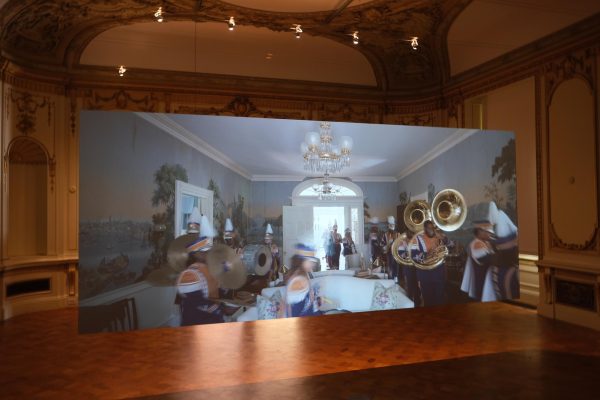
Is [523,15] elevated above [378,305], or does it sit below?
above

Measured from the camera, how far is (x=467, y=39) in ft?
23.7

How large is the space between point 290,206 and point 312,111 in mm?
4135

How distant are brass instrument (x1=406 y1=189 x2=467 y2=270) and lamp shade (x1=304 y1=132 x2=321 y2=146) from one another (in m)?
1.25

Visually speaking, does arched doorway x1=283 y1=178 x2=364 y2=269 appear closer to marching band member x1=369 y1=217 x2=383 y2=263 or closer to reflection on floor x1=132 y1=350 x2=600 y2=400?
marching band member x1=369 y1=217 x2=383 y2=263

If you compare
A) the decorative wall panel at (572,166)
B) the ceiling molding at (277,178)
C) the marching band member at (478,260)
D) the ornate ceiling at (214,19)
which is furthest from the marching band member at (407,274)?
the ornate ceiling at (214,19)

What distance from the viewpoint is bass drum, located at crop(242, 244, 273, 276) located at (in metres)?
4.31

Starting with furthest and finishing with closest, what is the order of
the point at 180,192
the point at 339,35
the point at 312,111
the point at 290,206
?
1. the point at 312,111
2. the point at 339,35
3. the point at 290,206
4. the point at 180,192

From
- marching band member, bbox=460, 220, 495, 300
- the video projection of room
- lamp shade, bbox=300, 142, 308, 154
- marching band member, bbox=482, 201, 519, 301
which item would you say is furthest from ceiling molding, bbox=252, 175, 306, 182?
marching band member, bbox=482, 201, 519, 301

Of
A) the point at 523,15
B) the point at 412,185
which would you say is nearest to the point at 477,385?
the point at 412,185

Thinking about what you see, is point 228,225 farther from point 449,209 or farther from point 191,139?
point 449,209

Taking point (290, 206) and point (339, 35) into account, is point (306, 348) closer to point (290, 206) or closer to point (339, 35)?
point (290, 206)

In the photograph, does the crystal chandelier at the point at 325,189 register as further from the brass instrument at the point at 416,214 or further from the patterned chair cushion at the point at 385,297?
the patterned chair cushion at the point at 385,297

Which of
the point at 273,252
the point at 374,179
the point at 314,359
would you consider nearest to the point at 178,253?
the point at 273,252

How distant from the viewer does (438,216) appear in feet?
16.3
